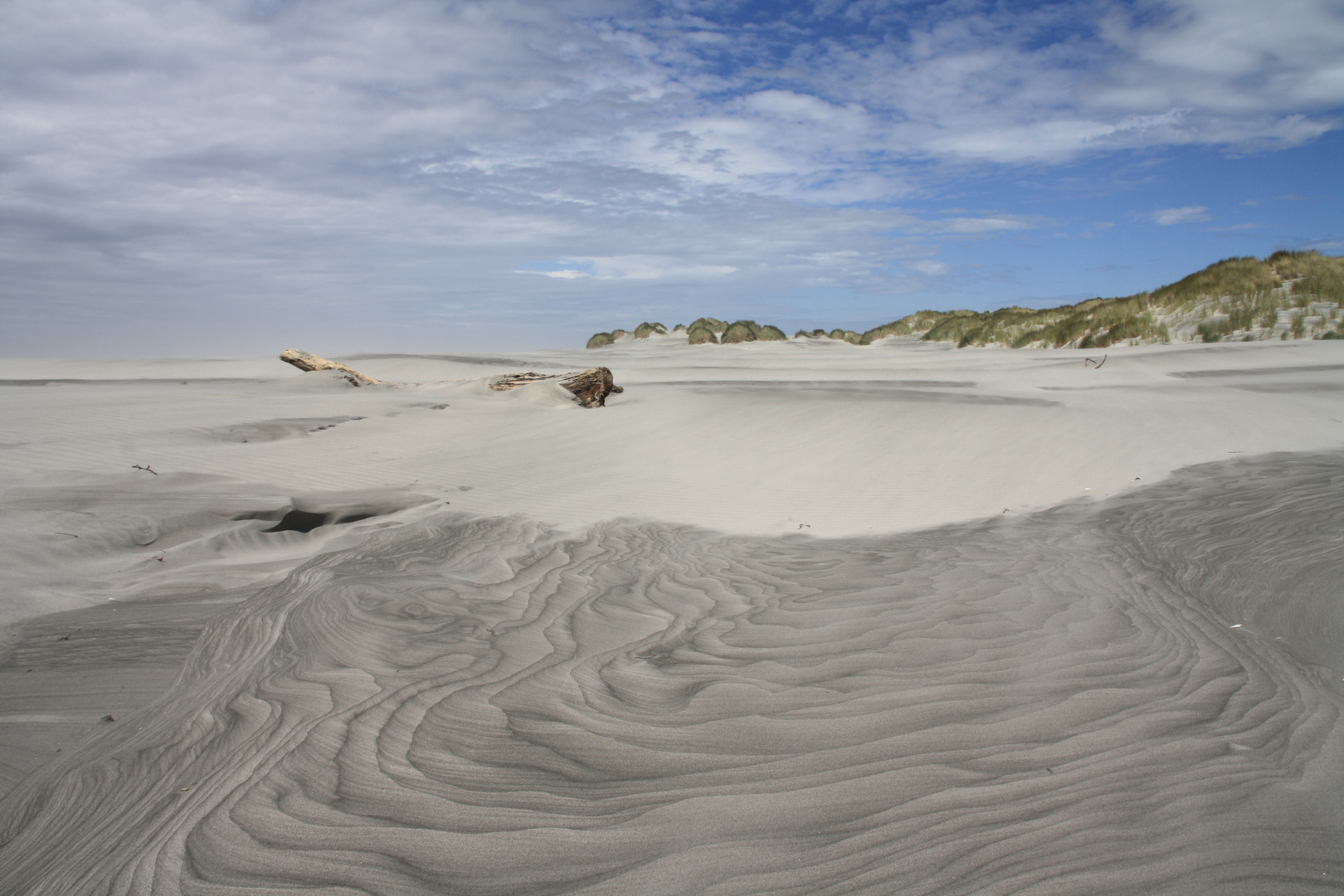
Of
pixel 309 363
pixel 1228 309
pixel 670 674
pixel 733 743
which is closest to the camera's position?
pixel 733 743

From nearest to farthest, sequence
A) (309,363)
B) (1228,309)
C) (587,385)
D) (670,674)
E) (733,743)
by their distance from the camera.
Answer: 1. (733,743)
2. (670,674)
3. (587,385)
4. (309,363)
5. (1228,309)

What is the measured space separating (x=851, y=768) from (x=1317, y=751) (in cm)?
123

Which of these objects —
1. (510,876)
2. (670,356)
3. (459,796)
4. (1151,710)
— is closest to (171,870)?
(459,796)

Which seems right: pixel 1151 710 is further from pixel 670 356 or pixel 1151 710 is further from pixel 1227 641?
pixel 670 356

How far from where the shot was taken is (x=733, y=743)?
2.04 m

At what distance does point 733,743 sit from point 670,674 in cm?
50

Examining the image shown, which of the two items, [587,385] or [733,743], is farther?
[587,385]

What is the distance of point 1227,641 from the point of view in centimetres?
268

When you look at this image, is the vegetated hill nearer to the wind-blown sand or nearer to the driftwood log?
the wind-blown sand

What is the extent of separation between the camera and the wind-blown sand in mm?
1598

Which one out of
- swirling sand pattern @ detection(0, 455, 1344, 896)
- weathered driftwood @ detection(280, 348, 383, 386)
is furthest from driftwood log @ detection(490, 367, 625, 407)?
swirling sand pattern @ detection(0, 455, 1344, 896)

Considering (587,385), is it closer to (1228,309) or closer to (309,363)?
(309,363)

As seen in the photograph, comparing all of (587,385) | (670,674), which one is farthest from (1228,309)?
(670,674)

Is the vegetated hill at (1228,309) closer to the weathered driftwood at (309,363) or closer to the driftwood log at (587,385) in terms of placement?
the driftwood log at (587,385)
